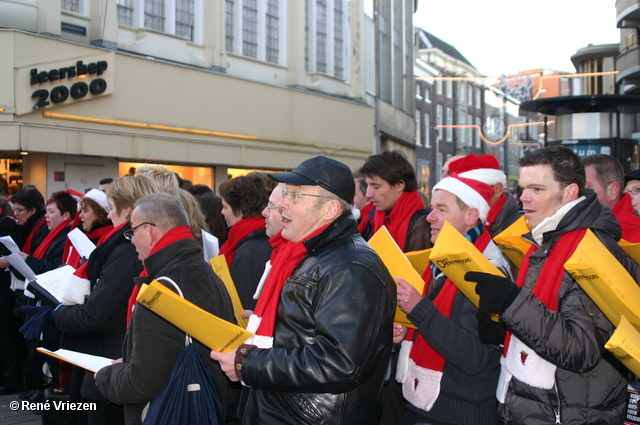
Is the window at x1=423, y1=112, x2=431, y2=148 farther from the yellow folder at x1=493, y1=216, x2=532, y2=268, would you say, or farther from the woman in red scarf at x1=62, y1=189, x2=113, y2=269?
the yellow folder at x1=493, y1=216, x2=532, y2=268

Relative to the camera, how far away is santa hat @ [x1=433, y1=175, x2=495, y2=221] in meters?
3.34

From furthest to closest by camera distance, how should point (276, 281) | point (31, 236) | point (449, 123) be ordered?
point (449, 123), point (31, 236), point (276, 281)

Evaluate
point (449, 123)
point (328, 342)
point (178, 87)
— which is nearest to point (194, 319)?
point (328, 342)

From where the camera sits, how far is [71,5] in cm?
1317

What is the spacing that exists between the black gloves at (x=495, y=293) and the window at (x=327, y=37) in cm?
1838

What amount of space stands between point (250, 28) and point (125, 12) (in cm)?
451

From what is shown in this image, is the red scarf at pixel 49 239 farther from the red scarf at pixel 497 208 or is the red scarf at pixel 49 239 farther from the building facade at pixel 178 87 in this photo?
the building facade at pixel 178 87

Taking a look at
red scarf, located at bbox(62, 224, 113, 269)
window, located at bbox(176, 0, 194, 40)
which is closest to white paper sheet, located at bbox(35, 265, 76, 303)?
red scarf, located at bbox(62, 224, 113, 269)

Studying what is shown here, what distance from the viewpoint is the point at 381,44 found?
86.2 feet

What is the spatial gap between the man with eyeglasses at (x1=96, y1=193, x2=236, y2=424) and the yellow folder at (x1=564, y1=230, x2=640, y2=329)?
173 centimetres

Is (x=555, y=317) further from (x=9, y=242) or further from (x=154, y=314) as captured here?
(x=9, y=242)

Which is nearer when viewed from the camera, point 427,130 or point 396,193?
point 396,193

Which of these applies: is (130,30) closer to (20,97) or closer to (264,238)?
(20,97)

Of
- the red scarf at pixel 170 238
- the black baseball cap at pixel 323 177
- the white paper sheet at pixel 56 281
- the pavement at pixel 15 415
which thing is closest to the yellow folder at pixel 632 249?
the black baseball cap at pixel 323 177
